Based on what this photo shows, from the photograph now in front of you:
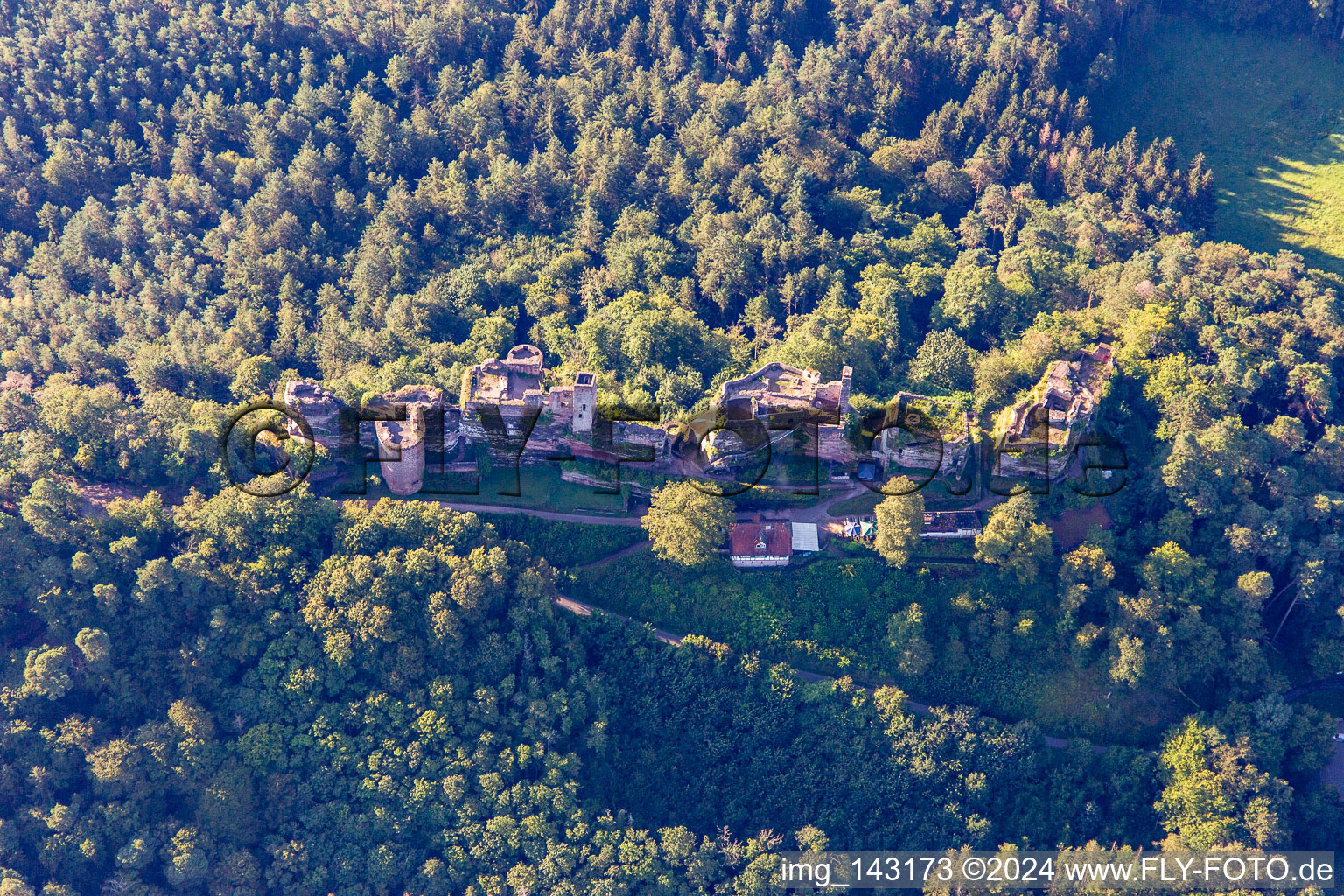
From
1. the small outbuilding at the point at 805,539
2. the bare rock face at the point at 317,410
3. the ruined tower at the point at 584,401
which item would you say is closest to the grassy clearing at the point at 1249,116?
the small outbuilding at the point at 805,539

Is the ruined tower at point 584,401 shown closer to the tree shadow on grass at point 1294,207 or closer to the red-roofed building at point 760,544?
the red-roofed building at point 760,544

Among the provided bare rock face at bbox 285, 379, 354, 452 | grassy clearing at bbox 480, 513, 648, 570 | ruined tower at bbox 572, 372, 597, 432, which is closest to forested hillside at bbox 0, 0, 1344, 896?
grassy clearing at bbox 480, 513, 648, 570

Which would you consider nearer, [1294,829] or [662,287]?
[1294,829]

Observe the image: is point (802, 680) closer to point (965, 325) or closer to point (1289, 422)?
point (965, 325)

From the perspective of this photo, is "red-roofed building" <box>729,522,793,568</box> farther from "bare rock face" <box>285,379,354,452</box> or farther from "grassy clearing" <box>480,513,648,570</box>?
"bare rock face" <box>285,379,354,452</box>

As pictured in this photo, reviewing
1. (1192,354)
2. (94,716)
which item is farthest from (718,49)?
(94,716)

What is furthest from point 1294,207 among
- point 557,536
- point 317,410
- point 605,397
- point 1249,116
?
point 317,410

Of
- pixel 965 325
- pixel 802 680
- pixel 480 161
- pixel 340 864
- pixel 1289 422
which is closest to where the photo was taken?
pixel 340 864
